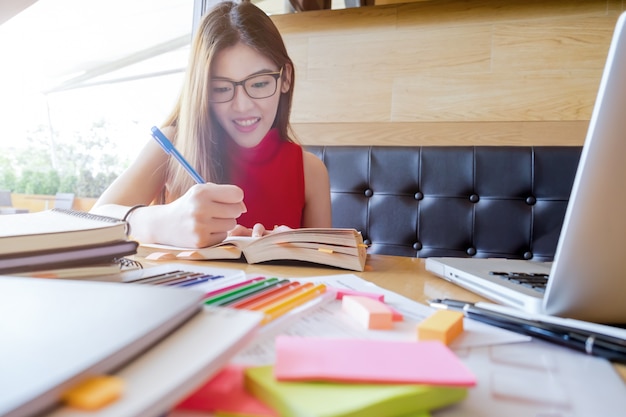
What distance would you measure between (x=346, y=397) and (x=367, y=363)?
1.3 inches

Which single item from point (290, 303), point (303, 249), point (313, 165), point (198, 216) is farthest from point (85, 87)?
point (290, 303)

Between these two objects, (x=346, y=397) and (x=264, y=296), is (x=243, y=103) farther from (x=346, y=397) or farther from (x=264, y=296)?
(x=346, y=397)

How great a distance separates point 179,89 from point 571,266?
1.25 meters

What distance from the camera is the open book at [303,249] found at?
68cm

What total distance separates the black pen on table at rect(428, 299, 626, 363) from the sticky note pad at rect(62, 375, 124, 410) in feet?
1.01

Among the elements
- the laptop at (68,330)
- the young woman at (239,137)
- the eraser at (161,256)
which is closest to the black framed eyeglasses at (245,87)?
the young woman at (239,137)

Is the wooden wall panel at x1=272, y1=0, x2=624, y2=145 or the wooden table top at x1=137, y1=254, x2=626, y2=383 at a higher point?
the wooden wall panel at x1=272, y1=0, x2=624, y2=145

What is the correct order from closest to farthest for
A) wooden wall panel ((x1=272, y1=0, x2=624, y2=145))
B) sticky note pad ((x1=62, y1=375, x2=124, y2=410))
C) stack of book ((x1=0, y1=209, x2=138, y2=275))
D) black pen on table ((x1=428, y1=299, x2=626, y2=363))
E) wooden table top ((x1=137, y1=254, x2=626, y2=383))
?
1. sticky note pad ((x1=62, y1=375, x2=124, y2=410))
2. black pen on table ((x1=428, y1=299, x2=626, y2=363))
3. stack of book ((x1=0, y1=209, x2=138, y2=275))
4. wooden table top ((x1=137, y1=254, x2=626, y2=383))
5. wooden wall panel ((x1=272, y1=0, x2=624, y2=145))

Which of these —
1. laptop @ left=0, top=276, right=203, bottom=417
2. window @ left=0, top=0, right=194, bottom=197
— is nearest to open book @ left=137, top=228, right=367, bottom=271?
laptop @ left=0, top=276, right=203, bottom=417

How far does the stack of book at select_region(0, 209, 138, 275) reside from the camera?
0.42 meters

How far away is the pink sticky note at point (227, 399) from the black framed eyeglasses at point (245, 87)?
111cm

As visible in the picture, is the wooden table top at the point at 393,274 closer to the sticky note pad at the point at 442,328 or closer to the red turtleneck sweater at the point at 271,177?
the sticky note pad at the point at 442,328

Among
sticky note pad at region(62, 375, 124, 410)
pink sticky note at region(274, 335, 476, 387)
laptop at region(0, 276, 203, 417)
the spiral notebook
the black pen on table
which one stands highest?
the spiral notebook

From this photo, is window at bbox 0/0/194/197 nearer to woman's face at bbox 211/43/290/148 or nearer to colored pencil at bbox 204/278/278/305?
woman's face at bbox 211/43/290/148
